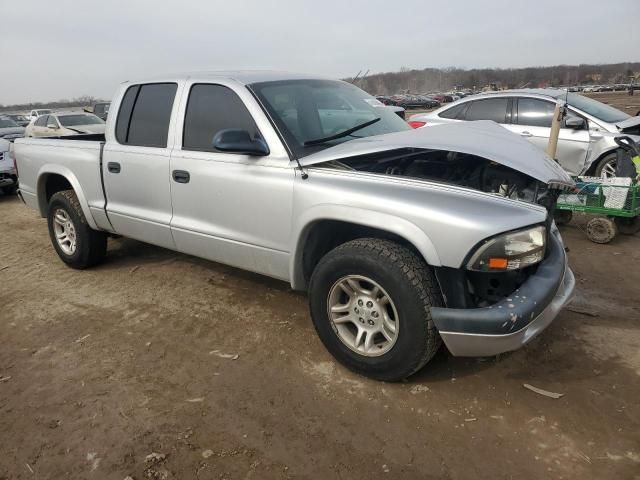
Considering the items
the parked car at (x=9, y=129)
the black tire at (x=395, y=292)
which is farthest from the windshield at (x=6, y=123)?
the black tire at (x=395, y=292)

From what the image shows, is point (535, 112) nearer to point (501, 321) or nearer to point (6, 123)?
point (501, 321)

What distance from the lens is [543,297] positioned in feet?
8.37

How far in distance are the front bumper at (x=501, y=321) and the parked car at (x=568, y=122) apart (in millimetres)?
4972

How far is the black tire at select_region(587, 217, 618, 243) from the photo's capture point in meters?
5.42

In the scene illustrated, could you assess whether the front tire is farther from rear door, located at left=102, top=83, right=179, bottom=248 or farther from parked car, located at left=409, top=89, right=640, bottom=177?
rear door, located at left=102, top=83, right=179, bottom=248

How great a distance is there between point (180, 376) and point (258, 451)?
0.92 m

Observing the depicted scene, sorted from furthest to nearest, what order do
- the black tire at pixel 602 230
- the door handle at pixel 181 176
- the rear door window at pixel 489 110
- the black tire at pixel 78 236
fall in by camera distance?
the rear door window at pixel 489 110, the black tire at pixel 602 230, the black tire at pixel 78 236, the door handle at pixel 181 176

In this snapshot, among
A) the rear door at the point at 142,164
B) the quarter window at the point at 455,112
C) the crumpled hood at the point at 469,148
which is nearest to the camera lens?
the crumpled hood at the point at 469,148

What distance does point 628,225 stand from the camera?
577cm

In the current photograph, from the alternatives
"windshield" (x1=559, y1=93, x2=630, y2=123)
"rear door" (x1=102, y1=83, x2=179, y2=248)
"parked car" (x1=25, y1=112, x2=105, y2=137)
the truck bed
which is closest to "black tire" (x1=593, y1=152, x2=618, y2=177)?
"windshield" (x1=559, y1=93, x2=630, y2=123)

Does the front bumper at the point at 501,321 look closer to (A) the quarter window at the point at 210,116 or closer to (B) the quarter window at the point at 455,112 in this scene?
(A) the quarter window at the point at 210,116

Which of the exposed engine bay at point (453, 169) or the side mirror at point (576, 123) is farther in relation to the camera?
the side mirror at point (576, 123)

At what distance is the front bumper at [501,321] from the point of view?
2.42m

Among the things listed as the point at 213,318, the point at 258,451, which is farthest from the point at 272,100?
the point at 258,451
